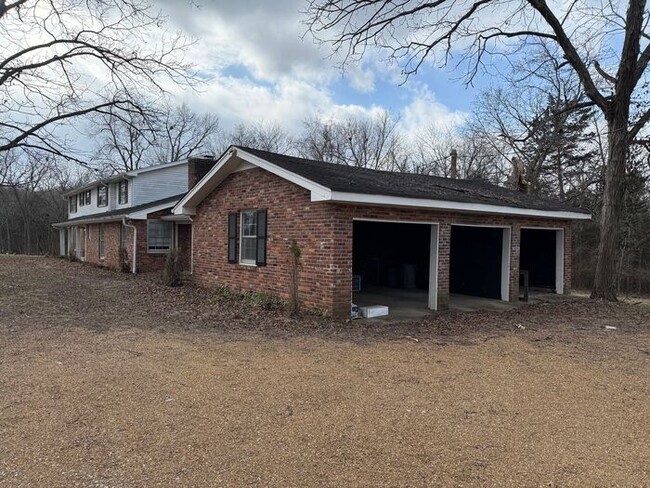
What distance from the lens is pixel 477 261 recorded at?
1342 centimetres

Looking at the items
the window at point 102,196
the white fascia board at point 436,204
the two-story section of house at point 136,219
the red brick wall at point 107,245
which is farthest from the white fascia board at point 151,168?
the white fascia board at point 436,204

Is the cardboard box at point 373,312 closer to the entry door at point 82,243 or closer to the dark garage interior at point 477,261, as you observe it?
the dark garage interior at point 477,261

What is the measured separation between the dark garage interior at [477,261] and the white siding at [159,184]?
13919mm

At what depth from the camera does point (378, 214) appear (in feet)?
30.2

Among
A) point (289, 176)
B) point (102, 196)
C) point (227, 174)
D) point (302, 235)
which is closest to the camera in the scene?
point (289, 176)

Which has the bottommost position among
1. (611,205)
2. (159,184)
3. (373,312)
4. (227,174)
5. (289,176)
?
(373,312)

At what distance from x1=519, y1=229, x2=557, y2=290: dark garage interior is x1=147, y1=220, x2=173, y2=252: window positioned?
43.0ft

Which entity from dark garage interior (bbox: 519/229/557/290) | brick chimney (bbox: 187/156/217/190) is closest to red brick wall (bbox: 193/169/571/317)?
dark garage interior (bbox: 519/229/557/290)

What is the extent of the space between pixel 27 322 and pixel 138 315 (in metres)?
1.87

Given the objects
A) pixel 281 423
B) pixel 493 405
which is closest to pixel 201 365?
pixel 281 423

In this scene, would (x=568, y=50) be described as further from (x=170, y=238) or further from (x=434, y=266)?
(x=170, y=238)

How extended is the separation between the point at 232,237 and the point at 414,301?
190 inches

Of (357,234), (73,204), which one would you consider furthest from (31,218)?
(357,234)

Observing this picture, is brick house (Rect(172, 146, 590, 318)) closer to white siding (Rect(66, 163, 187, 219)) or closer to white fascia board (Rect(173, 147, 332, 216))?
white fascia board (Rect(173, 147, 332, 216))
